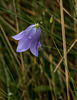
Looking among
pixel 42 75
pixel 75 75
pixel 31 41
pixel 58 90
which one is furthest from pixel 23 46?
pixel 75 75

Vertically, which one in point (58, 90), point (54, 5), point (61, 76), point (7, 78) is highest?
point (54, 5)

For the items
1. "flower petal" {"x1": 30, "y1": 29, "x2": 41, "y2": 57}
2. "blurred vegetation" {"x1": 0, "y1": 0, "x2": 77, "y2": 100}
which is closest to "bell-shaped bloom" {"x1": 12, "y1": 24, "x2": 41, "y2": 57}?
"flower petal" {"x1": 30, "y1": 29, "x2": 41, "y2": 57}

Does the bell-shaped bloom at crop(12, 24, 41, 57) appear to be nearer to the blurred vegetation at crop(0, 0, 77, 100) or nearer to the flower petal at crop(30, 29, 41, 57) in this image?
the flower petal at crop(30, 29, 41, 57)

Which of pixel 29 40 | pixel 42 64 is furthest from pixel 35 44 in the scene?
pixel 42 64

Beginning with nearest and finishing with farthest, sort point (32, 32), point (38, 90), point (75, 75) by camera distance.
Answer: point (32, 32), point (38, 90), point (75, 75)

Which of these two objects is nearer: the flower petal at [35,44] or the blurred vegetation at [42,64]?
the flower petal at [35,44]

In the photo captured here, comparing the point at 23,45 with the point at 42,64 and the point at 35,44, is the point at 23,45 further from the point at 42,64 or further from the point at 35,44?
the point at 42,64

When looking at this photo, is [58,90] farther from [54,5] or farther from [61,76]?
[54,5]

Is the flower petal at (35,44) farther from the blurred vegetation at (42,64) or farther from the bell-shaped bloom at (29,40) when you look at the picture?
the blurred vegetation at (42,64)

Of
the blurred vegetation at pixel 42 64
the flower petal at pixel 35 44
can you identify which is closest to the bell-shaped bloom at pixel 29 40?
the flower petal at pixel 35 44

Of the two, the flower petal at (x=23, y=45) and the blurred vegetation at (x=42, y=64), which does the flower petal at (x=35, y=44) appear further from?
the blurred vegetation at (x=42, y=64)

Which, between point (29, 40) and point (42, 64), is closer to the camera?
point (29, 40)
